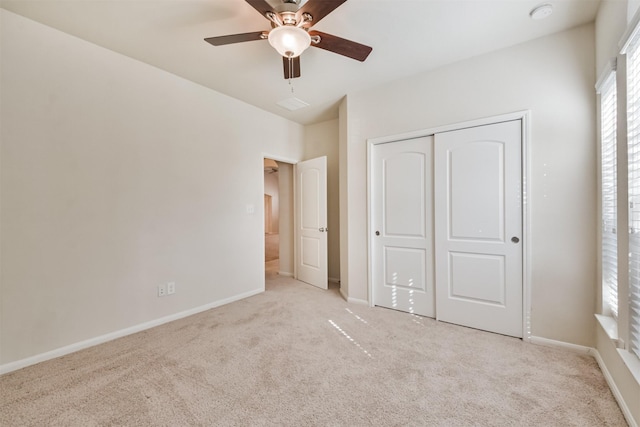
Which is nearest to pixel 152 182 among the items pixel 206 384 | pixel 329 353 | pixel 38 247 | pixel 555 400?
pixel 38 247

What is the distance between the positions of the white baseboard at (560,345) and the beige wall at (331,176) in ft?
8.52

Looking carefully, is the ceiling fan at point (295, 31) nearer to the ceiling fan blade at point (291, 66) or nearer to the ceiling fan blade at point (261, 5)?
the ceiling fan blade at point (261, 5)

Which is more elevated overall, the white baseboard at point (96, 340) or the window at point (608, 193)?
the window at point (608, 193)

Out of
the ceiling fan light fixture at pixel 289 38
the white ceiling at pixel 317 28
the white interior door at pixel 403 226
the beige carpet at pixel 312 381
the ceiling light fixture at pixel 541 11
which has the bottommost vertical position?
the beige carpet at pixel 312 381

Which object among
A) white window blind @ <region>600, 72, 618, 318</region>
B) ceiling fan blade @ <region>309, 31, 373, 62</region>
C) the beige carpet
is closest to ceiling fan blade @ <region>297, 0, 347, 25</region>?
ceiling fan blade @ <region>309, 31, 373, 62</region>

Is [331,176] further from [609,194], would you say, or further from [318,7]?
[609,194]

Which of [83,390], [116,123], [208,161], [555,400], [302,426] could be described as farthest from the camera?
[208,161]

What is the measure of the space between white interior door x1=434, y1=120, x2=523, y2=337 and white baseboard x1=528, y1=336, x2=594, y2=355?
0.40 feet

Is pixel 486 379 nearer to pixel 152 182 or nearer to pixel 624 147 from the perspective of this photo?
pixel 624 147

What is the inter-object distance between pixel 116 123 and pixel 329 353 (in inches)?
A: 109

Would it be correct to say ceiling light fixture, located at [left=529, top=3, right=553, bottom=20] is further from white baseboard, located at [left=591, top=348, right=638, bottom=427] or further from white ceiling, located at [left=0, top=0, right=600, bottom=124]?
white baseboard, located at [left=591, top=348, right=638, bottom=427]

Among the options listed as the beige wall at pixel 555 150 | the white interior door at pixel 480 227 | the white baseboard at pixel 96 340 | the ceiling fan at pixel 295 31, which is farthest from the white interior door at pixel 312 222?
the ceiling fan at pixel 295 31

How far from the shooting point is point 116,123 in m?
2.54

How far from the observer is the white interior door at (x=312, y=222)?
13.3 ft
